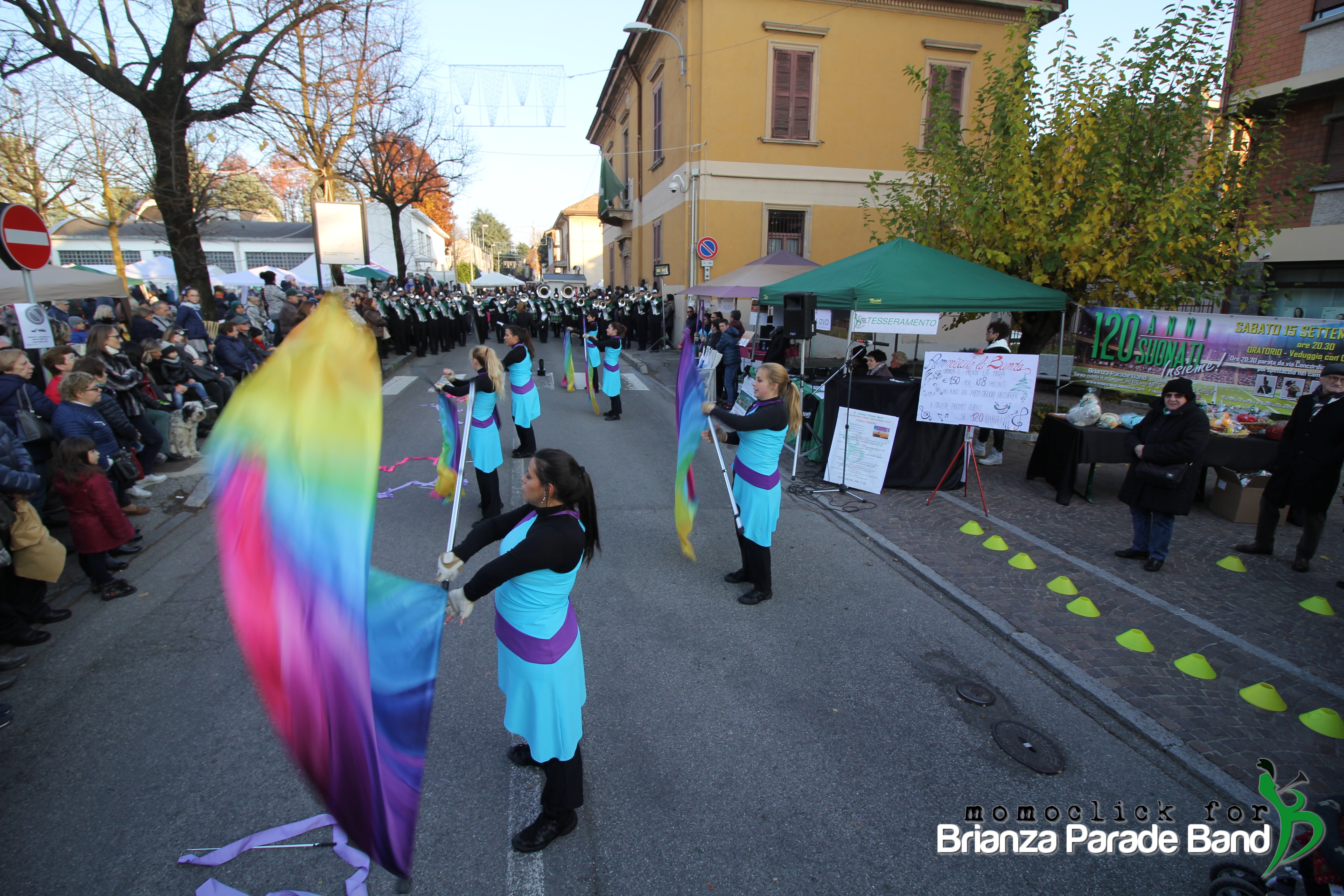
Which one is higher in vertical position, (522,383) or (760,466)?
(522,383)

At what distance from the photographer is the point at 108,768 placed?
11.0 feet

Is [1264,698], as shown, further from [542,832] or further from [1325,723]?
[542,832]

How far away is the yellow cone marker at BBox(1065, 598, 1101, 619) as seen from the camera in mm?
5086

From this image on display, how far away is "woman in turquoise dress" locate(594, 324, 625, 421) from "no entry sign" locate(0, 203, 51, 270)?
24.5ft

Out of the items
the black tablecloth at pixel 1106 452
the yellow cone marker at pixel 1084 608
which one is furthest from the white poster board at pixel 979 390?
the yellow cone marker at pixel 1084 608

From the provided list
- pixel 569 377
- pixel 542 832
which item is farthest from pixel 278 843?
pixel 569 377

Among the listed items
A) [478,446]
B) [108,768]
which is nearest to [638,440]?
[478,446]


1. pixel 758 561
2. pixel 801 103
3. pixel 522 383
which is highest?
pixel 801 103

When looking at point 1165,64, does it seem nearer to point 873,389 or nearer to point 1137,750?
point 873,389

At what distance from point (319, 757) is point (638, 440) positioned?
876 centimetres

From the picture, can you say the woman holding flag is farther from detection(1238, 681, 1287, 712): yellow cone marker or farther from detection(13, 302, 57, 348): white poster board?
detection(1238, 681, 1287, 712): yellow cone marker

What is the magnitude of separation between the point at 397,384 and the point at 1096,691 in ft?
48.8

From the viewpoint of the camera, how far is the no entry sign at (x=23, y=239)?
6145 mm

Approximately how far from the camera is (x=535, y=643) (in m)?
2.73
